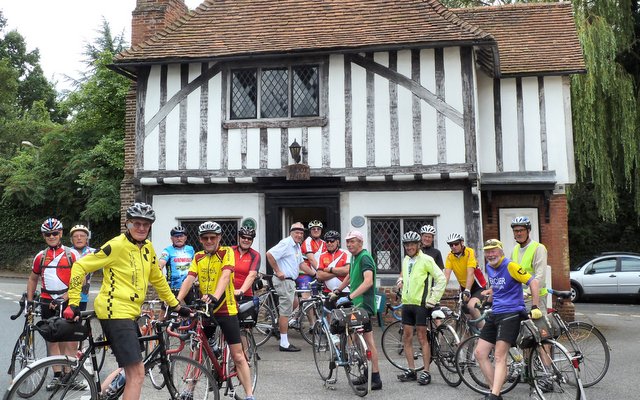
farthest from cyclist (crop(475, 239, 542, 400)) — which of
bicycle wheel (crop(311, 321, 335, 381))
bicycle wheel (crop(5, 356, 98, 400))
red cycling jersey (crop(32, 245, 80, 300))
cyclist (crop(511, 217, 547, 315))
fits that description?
red cycling jersey (crop(32, 245, 80, 300))

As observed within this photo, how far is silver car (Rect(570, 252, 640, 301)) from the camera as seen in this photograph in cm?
1823

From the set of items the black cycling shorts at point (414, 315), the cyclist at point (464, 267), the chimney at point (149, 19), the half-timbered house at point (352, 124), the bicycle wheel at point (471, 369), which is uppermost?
the chimney at point (149, 19)

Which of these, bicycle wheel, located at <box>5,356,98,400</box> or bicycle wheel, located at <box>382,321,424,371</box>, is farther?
bicycle wheel, located at <box>382,321,424,371</box>

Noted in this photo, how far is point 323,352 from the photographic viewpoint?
25.4 feet

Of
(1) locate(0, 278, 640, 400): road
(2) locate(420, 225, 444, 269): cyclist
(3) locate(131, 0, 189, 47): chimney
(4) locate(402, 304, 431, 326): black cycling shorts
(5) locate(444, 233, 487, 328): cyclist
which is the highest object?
(3) locate(131, 0, 189, 47): chimney

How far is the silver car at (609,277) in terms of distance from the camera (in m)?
18.2

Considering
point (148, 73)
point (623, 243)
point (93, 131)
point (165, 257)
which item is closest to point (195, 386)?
point (165, 257)

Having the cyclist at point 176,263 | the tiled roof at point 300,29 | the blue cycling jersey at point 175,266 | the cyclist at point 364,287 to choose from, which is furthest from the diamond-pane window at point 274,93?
the cyclist at point 364,287

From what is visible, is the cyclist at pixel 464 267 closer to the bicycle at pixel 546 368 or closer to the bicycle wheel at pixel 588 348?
the bicycle wheel at pixel 588 348

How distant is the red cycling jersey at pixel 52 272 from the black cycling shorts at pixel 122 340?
101 inches

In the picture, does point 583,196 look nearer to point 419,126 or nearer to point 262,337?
point 419,126

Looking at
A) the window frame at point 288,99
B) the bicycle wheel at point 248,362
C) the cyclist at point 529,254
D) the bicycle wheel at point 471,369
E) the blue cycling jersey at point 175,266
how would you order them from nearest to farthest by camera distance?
the bicycle wheel at point 248,362, the cyclist at point 529,254, the bicycle wheel at point 471,369, the blue cycling jersey at point 175,266, the window frame at point 288,99

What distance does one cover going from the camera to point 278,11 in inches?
551

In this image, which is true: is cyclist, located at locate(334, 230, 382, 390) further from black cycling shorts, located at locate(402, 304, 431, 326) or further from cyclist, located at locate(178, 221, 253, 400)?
cyclist, located at locate(178, 221, 253, 400)
